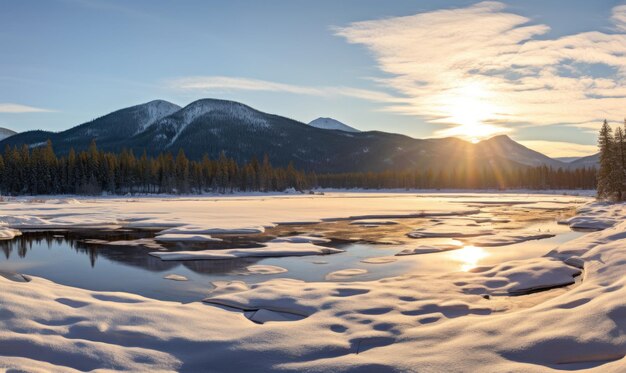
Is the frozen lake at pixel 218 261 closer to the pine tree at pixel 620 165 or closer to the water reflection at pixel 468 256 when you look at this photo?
the water reflection at pixel 468 256

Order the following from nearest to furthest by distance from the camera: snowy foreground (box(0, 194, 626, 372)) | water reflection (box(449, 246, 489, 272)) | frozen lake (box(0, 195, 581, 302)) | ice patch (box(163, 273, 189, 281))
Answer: snowy foreground (box(0, 194, 626, 372))
frozen lake (box(0, 195, 581, 302))
ice patch (box(163, 273, 189, 281))
water reflection (box(449, 246, 489, 272))

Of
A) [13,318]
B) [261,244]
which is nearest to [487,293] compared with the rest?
[13,318]

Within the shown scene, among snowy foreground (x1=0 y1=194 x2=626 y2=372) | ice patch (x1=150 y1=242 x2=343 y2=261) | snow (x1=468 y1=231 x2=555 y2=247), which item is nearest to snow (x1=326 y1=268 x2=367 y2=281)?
snowy foreground (x1=0 y1=194 x2=626 y2=372)

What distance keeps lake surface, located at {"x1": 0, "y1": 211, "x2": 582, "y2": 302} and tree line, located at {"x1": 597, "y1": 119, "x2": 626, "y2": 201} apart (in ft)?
145

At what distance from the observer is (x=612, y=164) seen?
65812mm

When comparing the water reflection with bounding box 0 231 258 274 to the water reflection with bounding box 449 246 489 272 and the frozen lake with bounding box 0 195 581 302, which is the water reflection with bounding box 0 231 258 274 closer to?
the frozen lake with bounding box 0 195 581 302

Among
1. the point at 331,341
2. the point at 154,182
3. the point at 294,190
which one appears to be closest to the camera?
the point at 331,341

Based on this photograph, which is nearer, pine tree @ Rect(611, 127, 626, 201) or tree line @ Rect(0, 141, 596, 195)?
pine tree @ Rect(611, 127, 626, 201)

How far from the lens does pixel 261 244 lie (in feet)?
85.2

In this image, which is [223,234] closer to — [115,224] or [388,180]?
[115,224]

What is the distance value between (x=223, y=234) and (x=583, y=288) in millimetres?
22981

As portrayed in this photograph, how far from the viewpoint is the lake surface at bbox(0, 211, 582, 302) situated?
637 inches

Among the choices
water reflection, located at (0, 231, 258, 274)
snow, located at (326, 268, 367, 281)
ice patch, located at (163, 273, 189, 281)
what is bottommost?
snow, located at (326, 268, 367, 281)

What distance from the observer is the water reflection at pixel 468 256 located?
1908cm
